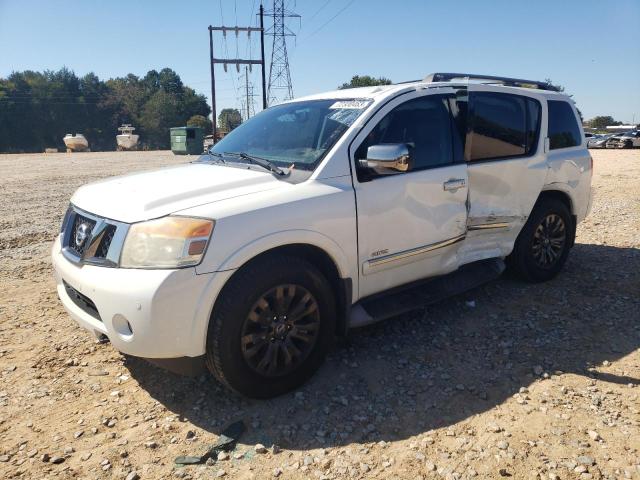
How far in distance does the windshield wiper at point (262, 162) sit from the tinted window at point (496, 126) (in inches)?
67.4

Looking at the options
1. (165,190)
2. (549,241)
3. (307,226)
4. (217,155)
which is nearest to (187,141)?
(217,155)

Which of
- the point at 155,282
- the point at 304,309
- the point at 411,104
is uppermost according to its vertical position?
the point at 411,104

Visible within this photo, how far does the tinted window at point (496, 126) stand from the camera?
4078 millimetres

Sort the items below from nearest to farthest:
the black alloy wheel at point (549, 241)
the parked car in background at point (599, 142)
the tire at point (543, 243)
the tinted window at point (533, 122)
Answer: the tinted window at point (533, 122), the tire at point (543, 243), the black alloy wheel at point (549, 241), the parked car in background at point (599, 142)

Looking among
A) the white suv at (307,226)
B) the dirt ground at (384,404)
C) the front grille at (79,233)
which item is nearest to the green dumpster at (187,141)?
the dirt ground at (384,404)

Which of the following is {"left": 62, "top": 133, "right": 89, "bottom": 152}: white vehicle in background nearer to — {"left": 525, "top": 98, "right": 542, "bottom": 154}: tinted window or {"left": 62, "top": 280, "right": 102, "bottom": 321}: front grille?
{"left": 62, "top": 280, "right": 102, "bottom": 321}: front grille

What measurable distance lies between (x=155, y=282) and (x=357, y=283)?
4.61ft

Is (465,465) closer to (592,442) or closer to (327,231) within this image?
(592,442)

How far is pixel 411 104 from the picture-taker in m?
3.72

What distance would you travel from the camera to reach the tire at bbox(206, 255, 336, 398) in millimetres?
2713

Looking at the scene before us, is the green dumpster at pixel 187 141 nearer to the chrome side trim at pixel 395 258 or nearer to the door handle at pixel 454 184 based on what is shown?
the door handle at pixel 454 184

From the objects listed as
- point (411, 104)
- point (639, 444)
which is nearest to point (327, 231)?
point (411, 104)

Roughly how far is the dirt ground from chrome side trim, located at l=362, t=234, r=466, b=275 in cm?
68

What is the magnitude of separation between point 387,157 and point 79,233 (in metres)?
2.02
